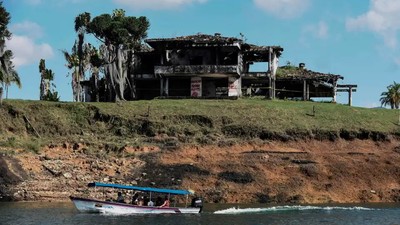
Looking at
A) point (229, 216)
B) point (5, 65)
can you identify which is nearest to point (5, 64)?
point (5, 65)

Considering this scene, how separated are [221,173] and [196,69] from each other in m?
26.7

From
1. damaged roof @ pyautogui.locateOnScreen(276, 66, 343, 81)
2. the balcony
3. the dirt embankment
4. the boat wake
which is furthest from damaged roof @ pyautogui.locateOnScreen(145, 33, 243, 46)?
the boat wake

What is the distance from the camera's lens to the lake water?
41375mm

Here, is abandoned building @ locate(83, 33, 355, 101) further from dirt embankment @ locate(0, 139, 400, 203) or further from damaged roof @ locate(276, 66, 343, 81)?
dirt embankment @ locate(0, 139, 400, 203)

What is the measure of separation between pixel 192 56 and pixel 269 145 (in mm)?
25063

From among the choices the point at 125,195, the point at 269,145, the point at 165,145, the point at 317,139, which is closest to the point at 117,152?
the point at 165,145

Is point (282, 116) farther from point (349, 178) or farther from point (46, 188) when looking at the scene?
point (46, 188)

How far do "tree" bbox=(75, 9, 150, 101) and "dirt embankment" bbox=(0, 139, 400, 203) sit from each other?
1836 centimetres

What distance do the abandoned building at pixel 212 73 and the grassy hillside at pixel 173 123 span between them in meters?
10.4

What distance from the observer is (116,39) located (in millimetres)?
81812

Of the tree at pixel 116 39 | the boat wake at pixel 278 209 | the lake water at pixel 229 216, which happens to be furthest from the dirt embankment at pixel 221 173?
the tree at pixel 116 39

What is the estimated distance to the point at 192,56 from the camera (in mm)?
87750

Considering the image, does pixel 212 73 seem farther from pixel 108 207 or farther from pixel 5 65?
pixel 108 207

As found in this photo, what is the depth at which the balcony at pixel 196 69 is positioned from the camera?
274 feet
